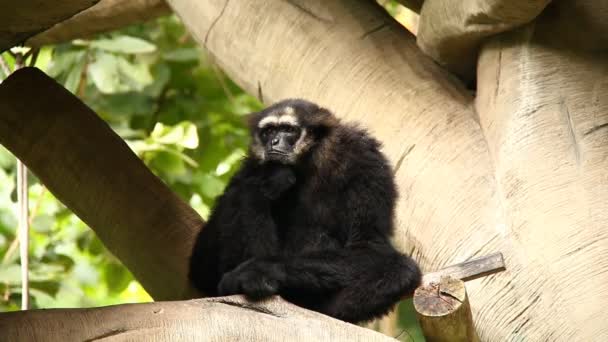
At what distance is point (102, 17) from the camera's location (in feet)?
24.4

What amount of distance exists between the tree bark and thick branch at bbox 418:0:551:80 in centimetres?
200

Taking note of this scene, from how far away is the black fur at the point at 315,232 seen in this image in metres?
3.91

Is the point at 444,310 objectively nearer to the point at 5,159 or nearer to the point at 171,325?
the point at 171,325

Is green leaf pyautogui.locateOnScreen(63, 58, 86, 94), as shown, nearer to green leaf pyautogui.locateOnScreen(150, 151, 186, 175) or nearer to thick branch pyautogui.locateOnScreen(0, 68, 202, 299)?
green leaf pyautogui.locateOnScreen(150, 151, 186, 175)

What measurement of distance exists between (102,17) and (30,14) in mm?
3771

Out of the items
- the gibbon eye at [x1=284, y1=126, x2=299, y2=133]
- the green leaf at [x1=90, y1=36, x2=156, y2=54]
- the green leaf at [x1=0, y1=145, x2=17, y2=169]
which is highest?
the gibbon eye at [x1=284, y1=126, x2=299, y2=133]

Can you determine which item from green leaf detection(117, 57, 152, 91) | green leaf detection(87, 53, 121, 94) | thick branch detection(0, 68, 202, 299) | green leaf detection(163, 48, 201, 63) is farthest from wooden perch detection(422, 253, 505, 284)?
green leaf detection(163, 48, 201, 63)

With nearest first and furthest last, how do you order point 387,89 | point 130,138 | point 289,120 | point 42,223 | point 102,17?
point 289,120, point 387,89, point 42,223, point 130,138, point 102,17

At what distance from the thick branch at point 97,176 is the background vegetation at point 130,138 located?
1.08 meters

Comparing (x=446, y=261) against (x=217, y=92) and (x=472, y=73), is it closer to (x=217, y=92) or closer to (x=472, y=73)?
(x=472, y=73)

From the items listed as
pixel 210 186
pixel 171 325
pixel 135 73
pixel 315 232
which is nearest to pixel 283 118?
pixel 315 232

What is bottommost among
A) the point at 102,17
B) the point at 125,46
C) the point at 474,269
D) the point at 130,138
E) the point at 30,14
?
the point at 130,138

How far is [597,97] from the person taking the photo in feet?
16.1

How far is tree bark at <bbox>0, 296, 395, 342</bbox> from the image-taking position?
3508mm
